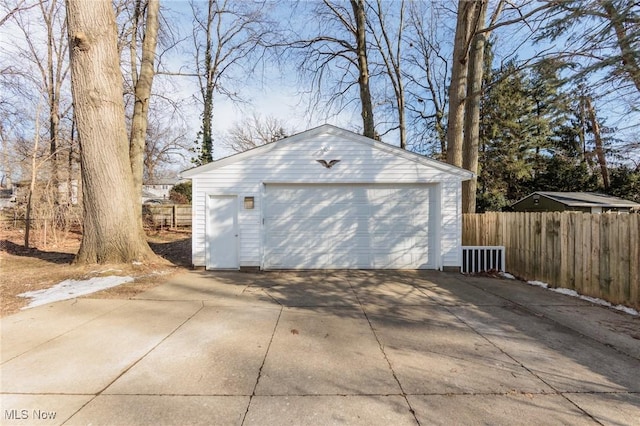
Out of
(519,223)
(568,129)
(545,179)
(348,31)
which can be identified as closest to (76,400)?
(519,223)

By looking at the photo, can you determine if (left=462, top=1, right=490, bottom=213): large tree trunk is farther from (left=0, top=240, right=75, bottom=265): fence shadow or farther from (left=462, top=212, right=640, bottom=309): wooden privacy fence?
(left=0, top=240, right=75, bottom=265): fence shadow

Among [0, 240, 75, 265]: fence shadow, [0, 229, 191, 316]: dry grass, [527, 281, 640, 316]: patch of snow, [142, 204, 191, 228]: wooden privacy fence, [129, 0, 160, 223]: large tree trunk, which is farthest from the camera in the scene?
[142, 204, 191, 228]: wooden privacy fence

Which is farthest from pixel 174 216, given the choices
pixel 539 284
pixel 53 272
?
pixel 539 284

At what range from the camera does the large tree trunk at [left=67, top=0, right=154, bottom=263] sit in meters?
6.93

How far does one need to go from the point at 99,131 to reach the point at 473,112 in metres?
11.0

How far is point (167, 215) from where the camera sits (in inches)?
778

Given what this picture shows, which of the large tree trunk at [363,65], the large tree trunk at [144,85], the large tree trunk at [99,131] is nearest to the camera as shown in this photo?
the large tree trunk at [99,131]

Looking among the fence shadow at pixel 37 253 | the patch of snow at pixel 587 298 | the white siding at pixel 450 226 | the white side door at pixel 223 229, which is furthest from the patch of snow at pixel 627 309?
the fence shadow at pixel 37 253

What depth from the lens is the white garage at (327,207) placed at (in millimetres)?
Answer: 7930

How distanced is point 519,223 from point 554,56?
12.3 feet

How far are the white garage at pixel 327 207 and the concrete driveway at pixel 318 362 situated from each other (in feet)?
8.40

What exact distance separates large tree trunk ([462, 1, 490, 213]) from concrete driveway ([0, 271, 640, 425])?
5.03 m

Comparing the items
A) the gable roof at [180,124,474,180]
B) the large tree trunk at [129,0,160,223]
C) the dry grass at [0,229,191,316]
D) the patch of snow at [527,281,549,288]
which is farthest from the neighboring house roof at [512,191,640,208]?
the large tree trunk at [129,0,160,223]

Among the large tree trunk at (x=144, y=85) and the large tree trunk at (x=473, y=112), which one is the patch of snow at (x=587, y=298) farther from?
the large tree trunk at (x=144, y=85)
